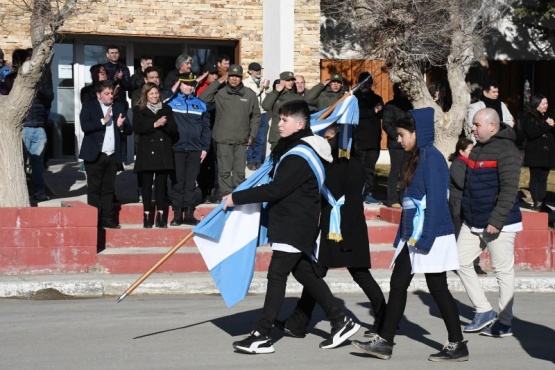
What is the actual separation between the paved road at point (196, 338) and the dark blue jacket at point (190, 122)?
2.71 m

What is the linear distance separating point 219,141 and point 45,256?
3178mm

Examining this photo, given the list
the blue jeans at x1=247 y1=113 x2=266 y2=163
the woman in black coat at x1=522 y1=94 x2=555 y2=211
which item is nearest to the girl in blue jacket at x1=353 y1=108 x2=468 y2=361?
the woman in black coat at x1=522 y1=94 x2=555 y2=211

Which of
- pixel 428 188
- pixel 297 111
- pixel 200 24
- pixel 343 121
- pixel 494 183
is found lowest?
pixel 494 183

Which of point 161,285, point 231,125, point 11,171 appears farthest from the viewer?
point 231,125

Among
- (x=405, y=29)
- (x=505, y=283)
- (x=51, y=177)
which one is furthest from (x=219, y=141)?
(x=505, y=283)

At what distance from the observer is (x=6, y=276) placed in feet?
37.7

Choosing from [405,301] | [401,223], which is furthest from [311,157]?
[405,301]

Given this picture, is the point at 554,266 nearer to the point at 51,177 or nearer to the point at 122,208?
the point at 122,208

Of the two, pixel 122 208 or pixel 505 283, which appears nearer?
pixel 505 283

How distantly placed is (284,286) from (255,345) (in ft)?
1.69

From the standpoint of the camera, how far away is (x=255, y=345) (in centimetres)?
812

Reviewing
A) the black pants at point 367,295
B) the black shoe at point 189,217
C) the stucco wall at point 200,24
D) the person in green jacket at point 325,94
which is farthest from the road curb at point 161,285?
the stucco wall at point 200,24

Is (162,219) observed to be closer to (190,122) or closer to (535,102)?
(190,122)

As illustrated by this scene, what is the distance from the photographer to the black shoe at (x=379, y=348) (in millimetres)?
8070
